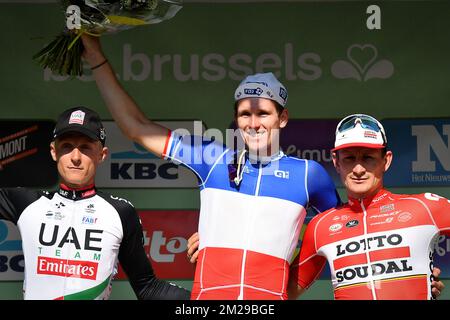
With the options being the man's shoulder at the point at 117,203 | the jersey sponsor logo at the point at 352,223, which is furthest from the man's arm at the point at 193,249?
the jersey sponsor logo at the point at 352,223

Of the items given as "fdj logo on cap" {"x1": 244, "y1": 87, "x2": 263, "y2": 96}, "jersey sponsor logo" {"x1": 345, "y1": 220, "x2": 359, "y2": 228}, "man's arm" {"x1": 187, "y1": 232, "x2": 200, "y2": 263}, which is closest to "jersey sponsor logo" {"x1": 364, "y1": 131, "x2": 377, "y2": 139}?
"jersey sponsor logo" {"x1": 345, "y1": 220, "x2": 359, "y2": 228}

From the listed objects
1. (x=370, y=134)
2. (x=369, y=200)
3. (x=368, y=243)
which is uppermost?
(x=370, y=134)

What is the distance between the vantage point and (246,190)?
4.02 m

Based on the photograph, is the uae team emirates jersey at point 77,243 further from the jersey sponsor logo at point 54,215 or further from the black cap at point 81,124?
the black cap at point 81,124

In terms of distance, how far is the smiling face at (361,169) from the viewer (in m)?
3.96

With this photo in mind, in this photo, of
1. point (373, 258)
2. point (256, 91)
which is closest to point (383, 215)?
point (373, 258)

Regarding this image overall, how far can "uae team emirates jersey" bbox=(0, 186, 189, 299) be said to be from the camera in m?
4.12

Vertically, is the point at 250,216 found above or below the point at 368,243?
above

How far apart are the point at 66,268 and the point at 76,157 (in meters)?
0.47

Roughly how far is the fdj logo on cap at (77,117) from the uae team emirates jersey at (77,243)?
29 centimetres

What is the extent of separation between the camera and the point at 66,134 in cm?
427

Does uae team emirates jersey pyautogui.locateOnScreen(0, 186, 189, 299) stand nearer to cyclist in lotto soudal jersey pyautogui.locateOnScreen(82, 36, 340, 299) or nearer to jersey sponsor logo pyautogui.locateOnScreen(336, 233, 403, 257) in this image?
cyclist in lotto soudal jersey pyautogui.locateOnScreen(82, 36, 340, 299)

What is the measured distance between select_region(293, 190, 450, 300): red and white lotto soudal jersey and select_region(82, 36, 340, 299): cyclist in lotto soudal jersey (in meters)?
0.16

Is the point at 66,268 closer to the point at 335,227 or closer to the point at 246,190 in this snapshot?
the point at 246,190
